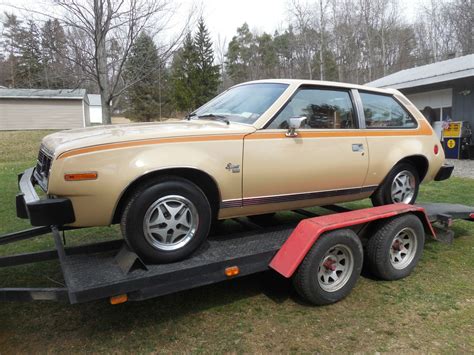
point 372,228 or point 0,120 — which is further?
point 0,120

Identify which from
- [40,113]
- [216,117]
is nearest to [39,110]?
[40,113]

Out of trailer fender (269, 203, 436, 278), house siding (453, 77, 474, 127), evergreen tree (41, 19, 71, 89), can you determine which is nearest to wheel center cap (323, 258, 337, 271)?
trailer fender (269, 203, 436, 278)

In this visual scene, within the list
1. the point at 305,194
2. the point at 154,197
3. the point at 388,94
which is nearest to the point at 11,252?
the point at 154,197

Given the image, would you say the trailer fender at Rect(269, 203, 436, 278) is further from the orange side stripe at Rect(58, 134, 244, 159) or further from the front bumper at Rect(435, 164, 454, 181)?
the front bumper at Rect(435, 164, 454, 181)

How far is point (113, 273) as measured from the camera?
316 cm

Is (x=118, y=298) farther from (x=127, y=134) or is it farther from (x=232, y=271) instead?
(x=127, y=134)

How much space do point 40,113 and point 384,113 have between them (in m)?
29.9

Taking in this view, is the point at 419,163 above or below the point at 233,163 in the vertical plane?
below

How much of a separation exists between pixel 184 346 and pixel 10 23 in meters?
10.4

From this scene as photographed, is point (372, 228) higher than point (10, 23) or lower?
lower

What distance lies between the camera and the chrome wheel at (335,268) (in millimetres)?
3760

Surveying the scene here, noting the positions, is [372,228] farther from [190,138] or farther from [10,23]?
[10,23]

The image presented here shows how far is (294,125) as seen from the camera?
3.68 metres

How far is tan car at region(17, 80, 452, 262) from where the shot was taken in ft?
9.98
